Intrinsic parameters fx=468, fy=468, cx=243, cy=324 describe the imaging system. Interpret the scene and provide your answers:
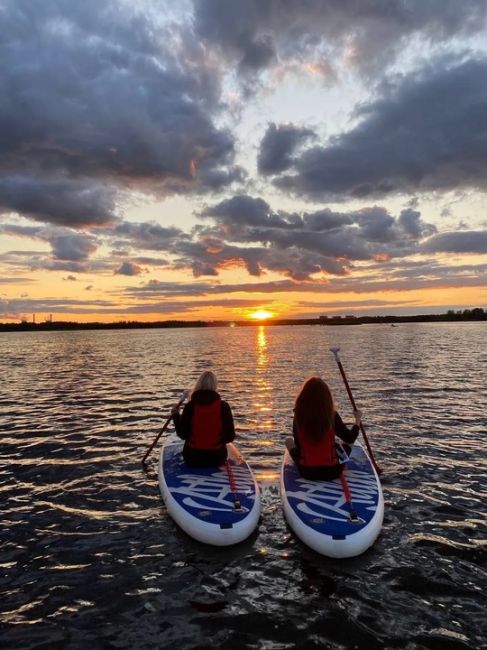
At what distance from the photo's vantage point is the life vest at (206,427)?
31.1 feet

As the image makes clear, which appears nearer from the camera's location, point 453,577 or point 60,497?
point 453,577

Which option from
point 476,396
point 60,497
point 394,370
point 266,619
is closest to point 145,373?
point 394,370

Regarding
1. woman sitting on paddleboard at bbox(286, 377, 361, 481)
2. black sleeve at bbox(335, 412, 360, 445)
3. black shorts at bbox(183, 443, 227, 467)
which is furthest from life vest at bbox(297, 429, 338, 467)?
black shorts at bbox(183, 443, 227, 467)

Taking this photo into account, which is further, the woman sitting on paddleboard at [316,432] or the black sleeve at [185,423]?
the black sleeve at [185,423]

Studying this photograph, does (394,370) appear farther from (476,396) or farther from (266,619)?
(266,619)

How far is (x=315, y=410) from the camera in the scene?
8.68 meters

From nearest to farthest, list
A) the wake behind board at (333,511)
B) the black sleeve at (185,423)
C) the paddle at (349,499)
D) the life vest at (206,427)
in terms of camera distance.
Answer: the wake behind board at (333,511)
the paddle at (349,499)
the life vest at (206,427)
the black sleeve at (185,423)

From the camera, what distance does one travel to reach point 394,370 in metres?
33.8

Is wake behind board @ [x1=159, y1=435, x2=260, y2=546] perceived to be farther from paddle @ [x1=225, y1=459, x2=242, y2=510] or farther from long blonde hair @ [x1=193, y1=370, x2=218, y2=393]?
long blonde hair @ [x1=193, y1=370, x2=218, y2=393]

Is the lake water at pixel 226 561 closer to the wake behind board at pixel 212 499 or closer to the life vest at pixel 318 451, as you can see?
the wake behind board at pixel 212 499

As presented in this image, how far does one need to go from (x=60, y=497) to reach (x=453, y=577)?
7946 mm

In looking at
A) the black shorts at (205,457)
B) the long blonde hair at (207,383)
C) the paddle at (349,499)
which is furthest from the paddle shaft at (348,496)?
the long blonde hair at (207,383)

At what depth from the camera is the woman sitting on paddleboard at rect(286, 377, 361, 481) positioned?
8695 millimetres

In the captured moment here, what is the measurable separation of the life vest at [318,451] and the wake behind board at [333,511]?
40 centimetres
